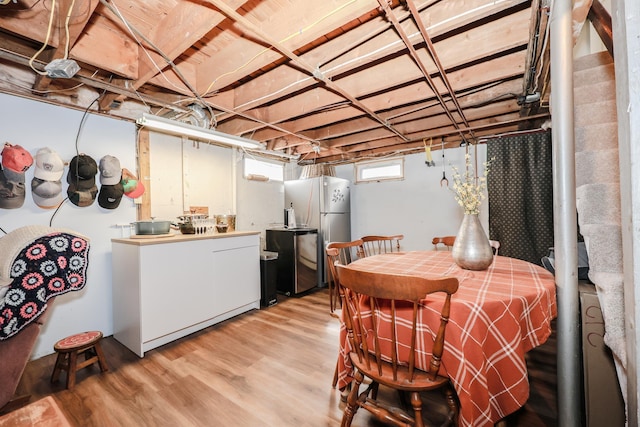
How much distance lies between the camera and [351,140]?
163 inches

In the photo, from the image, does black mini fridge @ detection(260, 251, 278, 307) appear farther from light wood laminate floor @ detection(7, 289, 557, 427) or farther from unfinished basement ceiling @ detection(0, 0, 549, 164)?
unfinished basement ceiling @ detection(0, 0, 549, 164)

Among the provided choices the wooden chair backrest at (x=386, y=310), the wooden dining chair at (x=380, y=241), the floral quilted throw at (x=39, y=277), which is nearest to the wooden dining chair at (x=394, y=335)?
the wooden chair backrest at (x=386, y=310)

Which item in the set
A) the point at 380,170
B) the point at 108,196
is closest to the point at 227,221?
the point at 108,196

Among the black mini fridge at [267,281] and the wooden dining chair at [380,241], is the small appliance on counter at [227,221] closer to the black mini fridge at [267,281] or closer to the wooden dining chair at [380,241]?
the black mini fridge at [267,281]

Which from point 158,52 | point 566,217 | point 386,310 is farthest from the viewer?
point 158,52

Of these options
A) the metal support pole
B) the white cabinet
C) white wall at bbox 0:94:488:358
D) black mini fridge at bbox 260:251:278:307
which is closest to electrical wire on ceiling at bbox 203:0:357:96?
the metal support pole

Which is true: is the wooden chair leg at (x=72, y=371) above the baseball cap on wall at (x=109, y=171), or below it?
below

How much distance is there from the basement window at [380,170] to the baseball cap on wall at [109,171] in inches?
148

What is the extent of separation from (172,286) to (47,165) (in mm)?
1482

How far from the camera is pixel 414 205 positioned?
4551 mm

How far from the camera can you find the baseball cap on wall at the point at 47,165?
227cm

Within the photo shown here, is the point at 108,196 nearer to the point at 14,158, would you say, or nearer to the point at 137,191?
the point at 137,191

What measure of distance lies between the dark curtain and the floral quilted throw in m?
4.28

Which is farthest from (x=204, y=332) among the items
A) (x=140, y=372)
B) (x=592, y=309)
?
(x=592, y=309)
